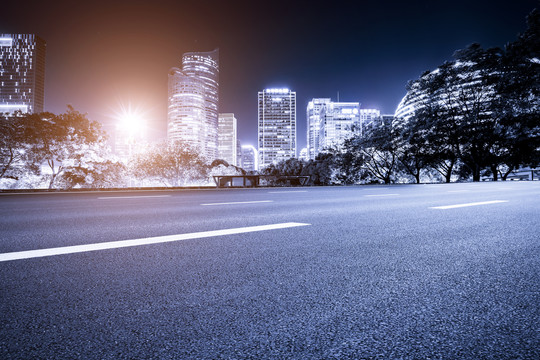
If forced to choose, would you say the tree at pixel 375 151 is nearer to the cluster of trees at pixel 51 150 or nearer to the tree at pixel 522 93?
the tree at pixel 522 93

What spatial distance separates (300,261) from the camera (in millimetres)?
2305

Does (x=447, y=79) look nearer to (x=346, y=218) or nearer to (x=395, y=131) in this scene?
(x=395, y=131)

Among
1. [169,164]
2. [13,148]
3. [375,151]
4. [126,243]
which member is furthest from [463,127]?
[13,148]

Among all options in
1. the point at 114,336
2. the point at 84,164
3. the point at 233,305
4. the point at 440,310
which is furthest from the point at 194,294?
the point at 84,164

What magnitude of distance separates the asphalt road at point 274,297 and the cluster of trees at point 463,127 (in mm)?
34442

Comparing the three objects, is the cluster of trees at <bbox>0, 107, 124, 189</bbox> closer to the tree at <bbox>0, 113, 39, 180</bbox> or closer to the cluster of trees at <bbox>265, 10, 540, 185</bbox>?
the tree at <bbox>0, 113, 39, 180</bbox>

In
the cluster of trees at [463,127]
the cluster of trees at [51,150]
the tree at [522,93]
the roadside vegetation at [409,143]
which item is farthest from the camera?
the cluster of trees at [463,127]

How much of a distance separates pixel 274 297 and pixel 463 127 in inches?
1534

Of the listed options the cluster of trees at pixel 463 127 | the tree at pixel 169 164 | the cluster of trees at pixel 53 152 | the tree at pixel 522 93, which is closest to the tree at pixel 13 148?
the cluster of trees at pixel 53 152

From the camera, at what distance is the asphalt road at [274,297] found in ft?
3.73

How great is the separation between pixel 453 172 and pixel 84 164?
41.7 metres

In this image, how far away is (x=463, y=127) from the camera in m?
34.2

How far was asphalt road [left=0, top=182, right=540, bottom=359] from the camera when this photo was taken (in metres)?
1.14

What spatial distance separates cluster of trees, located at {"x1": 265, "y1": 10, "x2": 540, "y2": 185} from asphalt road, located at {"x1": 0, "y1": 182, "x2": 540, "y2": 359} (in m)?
34.4
